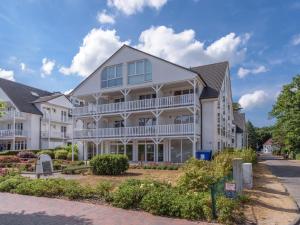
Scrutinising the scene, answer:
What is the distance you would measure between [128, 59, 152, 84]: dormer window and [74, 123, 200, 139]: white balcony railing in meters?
4.91

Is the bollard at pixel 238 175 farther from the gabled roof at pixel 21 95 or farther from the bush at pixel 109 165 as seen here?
the gabled roof at pixel 21 95

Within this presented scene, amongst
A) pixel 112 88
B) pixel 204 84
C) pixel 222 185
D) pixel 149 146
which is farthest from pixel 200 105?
pixel 222 185

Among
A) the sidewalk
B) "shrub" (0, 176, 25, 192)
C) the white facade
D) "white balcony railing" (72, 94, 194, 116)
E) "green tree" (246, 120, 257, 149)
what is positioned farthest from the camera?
"green tree" (246, 120, 257, 149)

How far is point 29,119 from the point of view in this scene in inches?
1843

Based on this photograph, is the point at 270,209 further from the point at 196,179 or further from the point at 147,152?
the point at 147,152

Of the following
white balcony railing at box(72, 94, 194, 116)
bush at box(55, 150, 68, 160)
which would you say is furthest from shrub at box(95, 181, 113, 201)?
bush at box(55, 150, 68, 160)

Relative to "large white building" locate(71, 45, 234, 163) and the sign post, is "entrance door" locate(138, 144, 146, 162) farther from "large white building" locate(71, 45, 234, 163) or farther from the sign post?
the sign post

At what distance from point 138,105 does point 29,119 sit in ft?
74.6

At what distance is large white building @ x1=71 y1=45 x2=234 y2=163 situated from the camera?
2958cm

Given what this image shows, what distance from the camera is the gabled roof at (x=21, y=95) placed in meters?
46.1

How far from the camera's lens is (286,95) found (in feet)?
159

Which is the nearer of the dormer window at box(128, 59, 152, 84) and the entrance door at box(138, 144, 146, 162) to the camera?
the dormer window at box(128, 59, 152, 84)

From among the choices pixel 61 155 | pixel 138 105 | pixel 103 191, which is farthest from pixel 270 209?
pixel 61 155

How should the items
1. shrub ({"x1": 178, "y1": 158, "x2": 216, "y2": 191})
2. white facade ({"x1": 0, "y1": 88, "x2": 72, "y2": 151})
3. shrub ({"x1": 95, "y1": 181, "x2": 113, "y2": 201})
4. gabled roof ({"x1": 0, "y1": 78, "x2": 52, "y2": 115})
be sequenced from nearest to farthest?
shrub ({"x1": 178, "y1": 158, "x2": 216, "y2": 191}) < shrub ({"x1": 95, "y1": 181, "x2": 113, "y2": 201}) < white facade ({"x1": 0, "y1": 88, "x2": 72, "y2": 151}) < gabled roof ({"x1": 0, "y1": 78, "x2": 52, "y2": 115})
